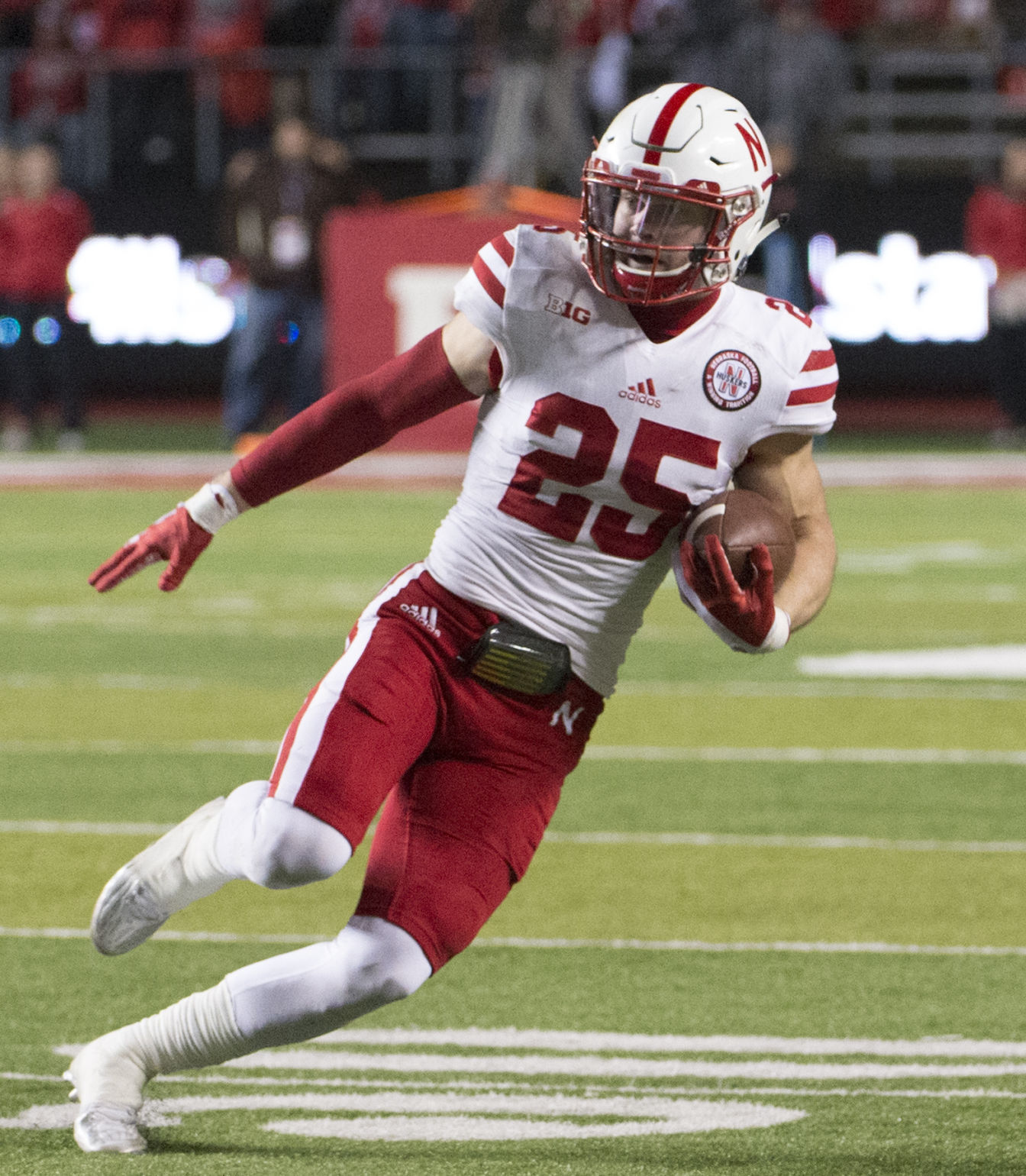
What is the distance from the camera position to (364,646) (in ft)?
11.1

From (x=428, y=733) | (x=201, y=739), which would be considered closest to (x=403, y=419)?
(x=428, y=733)

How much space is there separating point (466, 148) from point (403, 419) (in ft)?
45.0

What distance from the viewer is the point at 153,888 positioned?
342 cm

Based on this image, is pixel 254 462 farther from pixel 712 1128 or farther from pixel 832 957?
pixel 832 957

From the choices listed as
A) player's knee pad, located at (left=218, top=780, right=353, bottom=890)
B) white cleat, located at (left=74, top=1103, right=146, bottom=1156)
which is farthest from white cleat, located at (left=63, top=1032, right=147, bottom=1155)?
player's knee pad, located at (left=218, top=780, right=353, bottom=890)

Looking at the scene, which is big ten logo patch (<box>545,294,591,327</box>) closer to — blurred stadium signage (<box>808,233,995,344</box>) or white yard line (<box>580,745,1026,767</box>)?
white yard line (<box>580,745,1026,767</box>)

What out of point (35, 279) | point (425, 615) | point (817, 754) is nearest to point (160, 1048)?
point (425, 615)

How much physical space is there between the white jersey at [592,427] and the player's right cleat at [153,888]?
552mm

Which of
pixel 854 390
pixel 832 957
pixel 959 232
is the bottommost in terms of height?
pixel 854 390

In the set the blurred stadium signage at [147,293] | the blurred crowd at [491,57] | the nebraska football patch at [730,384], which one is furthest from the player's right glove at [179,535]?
the blurred stadium signage at [147,293]

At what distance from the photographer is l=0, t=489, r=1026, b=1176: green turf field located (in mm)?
3432

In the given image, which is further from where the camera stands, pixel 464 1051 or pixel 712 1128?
pixel 464 1051

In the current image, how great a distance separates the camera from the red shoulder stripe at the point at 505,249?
137 inches

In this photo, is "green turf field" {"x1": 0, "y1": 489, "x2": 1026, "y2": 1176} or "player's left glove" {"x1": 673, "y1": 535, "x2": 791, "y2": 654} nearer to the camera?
"player's left glove" {"x1": 673, "y1": 535, "x2": 791, "y2": 654}
